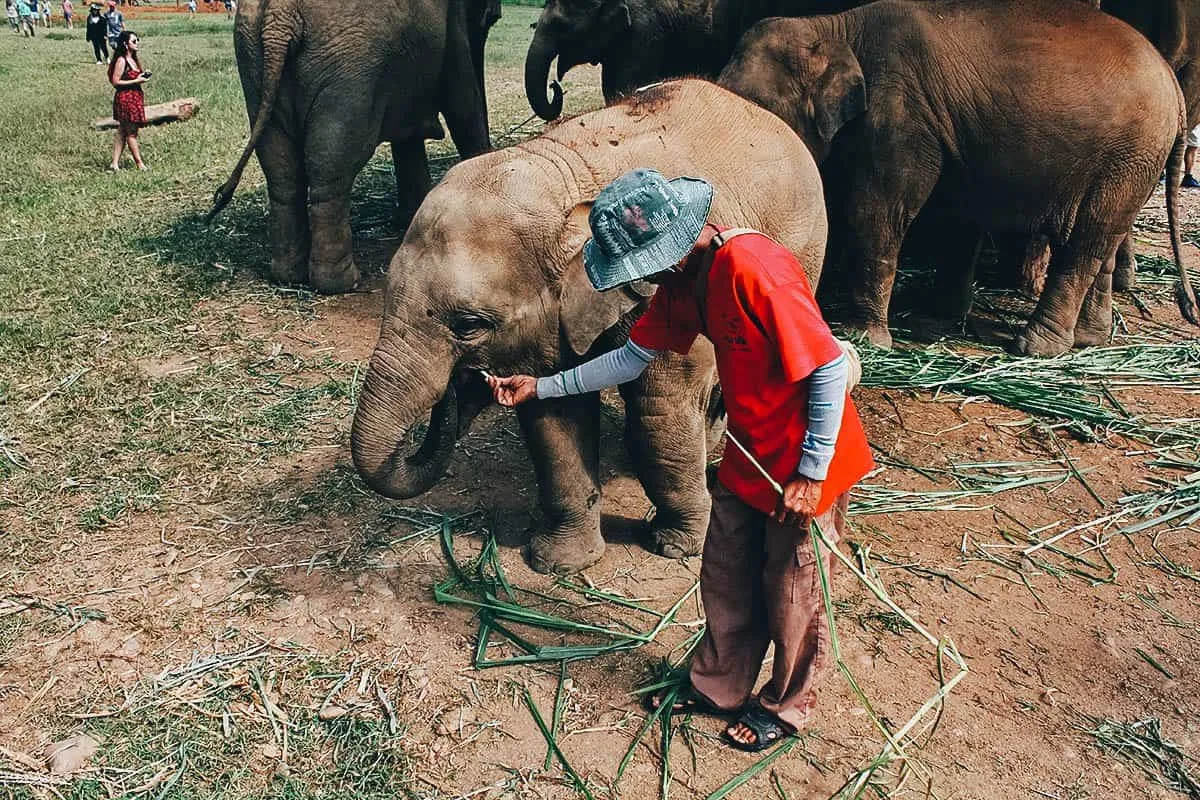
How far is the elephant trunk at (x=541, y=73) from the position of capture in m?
9.45

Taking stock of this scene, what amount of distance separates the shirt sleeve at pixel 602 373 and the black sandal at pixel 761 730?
1.30 metres

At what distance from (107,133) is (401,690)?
1396cm

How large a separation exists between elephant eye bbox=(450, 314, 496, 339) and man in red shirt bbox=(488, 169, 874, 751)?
0.49m

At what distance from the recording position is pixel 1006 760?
342 cm

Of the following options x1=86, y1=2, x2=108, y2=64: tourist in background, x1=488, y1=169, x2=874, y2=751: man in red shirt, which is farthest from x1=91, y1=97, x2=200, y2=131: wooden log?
x1=488, y1=169, x2=874, y2=751: man in red shirt

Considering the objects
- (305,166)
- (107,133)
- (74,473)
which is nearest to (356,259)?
(305,166)

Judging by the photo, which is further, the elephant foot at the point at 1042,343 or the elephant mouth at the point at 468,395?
the elephant foot at the point at 1042,343

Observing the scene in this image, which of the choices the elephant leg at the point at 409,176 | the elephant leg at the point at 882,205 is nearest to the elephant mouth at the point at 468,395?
the elephant leg at the point at 882,205

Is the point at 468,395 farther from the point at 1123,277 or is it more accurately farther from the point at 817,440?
the point at 1123,277

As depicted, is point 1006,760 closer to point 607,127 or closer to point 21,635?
point 607,127

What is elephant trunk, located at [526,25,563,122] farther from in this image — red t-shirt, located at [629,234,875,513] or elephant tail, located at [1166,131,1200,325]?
red t-shirt, located at [629,234,875,513]

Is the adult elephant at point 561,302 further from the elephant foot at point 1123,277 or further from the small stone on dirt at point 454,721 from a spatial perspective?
the elephant foot at point 1123,277

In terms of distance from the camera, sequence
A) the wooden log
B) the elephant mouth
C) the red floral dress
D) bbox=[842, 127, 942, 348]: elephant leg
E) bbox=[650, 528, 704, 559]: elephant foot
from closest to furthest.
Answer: the elephant mouth, bbox=[650, 528, 704, 559]: elephant foot, bbox=[842, 127, 942, 348]: elephant leg, the red floral dress, the wooden log

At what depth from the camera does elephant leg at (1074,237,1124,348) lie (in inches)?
282
